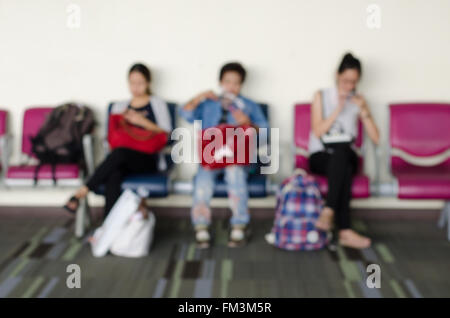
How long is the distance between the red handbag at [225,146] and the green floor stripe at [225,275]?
0.57m

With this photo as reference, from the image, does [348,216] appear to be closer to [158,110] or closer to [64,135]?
[158,110]

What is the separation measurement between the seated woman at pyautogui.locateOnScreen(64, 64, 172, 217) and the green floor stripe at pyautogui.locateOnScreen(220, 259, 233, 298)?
75 cm

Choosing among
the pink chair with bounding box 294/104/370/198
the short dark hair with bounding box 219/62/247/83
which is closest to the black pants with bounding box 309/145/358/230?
the pink chair with bounding box 294/104/370/198

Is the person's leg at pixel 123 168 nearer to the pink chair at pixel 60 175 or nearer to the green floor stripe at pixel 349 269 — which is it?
the pink chair at pixel 60 175

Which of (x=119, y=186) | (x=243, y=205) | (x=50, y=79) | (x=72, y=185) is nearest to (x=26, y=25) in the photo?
(x=50, y=79)

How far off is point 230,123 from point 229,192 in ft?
1.69

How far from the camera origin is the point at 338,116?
2857 millimetres

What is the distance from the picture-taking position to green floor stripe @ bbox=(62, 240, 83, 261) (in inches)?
101

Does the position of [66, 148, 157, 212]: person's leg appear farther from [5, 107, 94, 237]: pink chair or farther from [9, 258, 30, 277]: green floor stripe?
[9, 258, 30, 277]: green floor stripe

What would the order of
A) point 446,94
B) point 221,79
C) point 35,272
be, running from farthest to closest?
point 446,94 → point 221,79 → point 35,272

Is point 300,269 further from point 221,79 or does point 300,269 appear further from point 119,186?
point 221,79

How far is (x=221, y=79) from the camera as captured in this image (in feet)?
9.60

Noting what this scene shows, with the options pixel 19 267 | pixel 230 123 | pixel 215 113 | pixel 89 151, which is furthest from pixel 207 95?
pixel 19 267

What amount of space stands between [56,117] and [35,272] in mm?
1126
